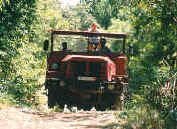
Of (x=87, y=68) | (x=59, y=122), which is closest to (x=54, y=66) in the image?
(x=87, y=68)

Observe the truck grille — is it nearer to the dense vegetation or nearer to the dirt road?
the dense vegetation

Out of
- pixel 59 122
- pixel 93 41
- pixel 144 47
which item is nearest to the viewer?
pixel 144 47

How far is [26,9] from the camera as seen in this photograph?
1284 cm

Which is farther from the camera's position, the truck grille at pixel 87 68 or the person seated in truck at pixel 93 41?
the person seated in truck at pixel 93 41

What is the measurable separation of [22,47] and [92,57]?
343 cm

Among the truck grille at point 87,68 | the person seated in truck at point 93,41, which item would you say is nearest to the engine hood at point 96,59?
the truck grille at point 87,68

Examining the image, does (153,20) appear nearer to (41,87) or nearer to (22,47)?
(22,47)

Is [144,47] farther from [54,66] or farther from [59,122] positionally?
[54,66]

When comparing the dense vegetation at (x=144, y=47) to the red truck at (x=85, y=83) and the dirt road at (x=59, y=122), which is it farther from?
the red truck at (x=85, y=83)

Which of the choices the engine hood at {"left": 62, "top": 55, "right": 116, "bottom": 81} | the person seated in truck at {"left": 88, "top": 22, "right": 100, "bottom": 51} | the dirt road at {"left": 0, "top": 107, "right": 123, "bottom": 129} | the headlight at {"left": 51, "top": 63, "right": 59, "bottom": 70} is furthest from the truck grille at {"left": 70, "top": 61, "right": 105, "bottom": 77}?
the dirt road at {"left": 0, "top": 107, "right": 123, "bottom": 129}

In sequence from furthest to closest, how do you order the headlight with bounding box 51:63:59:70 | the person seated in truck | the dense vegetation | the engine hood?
the person seated in truck < the headlight with bounding box 51:63:59:70 < the engine hood < the dense vegetation

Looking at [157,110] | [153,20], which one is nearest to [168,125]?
[157,110]

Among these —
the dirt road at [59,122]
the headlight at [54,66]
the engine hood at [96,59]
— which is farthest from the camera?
the headlight at [54,66]

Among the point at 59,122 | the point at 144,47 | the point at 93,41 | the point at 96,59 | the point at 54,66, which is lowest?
the point at 59,122
